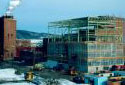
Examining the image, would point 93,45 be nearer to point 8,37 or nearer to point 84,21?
point 84,21

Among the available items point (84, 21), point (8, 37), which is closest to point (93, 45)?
point (84, 21)

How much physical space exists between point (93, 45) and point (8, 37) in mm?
33555

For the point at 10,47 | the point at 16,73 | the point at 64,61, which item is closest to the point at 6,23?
the point at 10,47

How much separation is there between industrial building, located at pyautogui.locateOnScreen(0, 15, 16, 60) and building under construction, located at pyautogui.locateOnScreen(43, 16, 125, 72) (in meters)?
22.1

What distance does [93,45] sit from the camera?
49.0 m

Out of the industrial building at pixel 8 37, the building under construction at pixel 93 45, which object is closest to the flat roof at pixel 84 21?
the building under construction at pixel 93 45

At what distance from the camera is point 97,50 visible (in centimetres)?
4903

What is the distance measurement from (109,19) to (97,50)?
6934mm

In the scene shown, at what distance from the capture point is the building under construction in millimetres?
48906

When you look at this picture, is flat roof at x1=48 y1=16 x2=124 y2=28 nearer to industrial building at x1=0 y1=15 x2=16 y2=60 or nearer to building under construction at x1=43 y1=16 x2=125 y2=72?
building under construction at x1=43 y1=16 x2=125 y2=72

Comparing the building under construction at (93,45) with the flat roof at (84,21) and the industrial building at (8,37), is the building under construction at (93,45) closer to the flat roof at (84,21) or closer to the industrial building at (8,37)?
the flat roof at (84,21)

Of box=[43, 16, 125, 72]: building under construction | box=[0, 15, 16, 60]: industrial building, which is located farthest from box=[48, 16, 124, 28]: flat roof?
box=[0, 15, 16, 60]: industrial building

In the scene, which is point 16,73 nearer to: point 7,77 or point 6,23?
point 7,77

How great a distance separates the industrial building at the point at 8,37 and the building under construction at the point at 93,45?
2214cm
